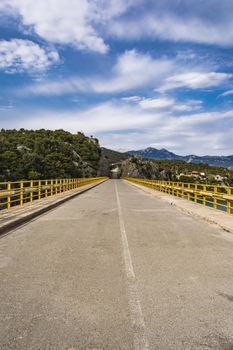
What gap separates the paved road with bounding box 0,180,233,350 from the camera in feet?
10.0

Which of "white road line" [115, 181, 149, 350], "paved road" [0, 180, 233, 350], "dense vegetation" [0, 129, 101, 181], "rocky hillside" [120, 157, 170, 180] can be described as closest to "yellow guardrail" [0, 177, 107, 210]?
"paved road" [0, 180, 233, 350]

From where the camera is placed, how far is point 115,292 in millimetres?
4219

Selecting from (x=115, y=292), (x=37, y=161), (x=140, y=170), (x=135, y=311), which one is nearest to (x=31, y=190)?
(x=115, y=292)

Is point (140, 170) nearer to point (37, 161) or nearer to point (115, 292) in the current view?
point (37, 161)

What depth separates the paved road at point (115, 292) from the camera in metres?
3.05

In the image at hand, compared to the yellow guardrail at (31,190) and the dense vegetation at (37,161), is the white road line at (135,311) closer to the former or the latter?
the yellow guardrail at (31,190)

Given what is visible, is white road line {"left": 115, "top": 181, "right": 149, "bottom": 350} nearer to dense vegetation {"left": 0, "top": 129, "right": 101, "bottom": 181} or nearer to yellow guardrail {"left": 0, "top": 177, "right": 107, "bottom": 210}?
yellow guardrail {"left": 0, "top": 177, "right": 107, "bottom": 210}

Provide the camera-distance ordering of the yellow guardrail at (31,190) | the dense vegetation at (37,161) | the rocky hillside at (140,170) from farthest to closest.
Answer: the rocky hillside at (140,170) → the dense vegetation at (37,161) → the yellow guardrail at (31,190)

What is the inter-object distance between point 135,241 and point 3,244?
10.6 feet

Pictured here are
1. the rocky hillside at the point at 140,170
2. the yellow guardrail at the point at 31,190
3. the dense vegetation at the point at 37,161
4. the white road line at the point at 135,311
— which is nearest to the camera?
the white road line at the point at 135,311

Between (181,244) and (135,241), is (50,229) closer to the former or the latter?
(135,241)

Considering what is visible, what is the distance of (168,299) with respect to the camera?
402cm

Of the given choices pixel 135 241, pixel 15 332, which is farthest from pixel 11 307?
pixel 135 241

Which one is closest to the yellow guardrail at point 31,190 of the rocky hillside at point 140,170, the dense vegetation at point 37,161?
the dense vegetation at point 37,161
